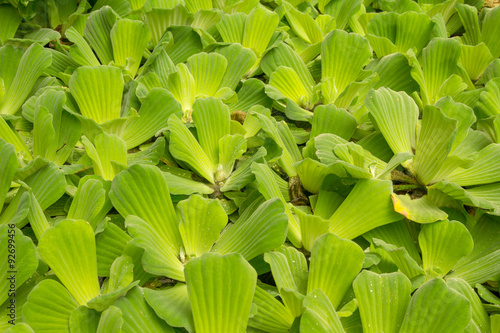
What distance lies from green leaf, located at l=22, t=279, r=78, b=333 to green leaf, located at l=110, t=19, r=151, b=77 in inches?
30.1

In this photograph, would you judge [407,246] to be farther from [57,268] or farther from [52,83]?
[52,83]

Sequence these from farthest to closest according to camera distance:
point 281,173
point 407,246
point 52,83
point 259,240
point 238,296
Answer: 1. point 52,83
2. point 281,173
3. point 407,246
4. point 259,240
5. point 238,296

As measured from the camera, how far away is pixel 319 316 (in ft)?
2.37

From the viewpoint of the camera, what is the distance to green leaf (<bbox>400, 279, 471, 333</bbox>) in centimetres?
74

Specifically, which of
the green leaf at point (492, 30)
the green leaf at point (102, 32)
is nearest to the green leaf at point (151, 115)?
the green leaf at point (102, 32)

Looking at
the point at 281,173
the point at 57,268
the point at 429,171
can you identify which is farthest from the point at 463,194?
the point at 57,268

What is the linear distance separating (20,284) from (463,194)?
877 millimetres

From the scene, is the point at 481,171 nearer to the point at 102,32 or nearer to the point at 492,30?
the point at 492,30

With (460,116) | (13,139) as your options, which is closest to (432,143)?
(460,116)

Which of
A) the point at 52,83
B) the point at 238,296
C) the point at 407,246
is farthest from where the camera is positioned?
the point at 52,83

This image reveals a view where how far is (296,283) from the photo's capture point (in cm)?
85

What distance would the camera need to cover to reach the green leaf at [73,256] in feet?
2.58

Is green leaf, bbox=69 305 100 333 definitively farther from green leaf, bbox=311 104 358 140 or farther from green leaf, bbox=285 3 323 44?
green leaf, bbox=285 3 323 44

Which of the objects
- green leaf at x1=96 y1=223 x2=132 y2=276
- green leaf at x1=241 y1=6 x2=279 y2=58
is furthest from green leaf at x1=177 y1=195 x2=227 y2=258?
green leaf at x1=241 y1=6 x2=279 y2=58
